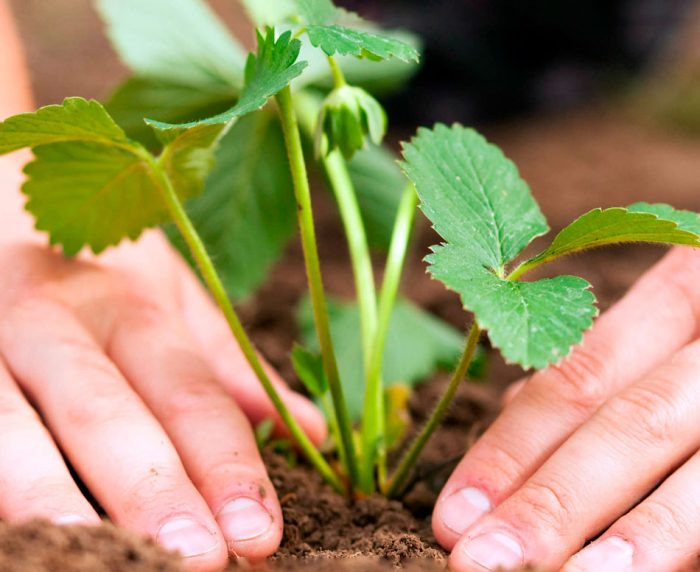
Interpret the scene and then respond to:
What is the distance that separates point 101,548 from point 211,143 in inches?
18.1

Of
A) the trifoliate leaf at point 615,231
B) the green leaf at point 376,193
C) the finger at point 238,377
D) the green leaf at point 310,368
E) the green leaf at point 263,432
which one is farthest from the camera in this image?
the green leaf at point 376,193

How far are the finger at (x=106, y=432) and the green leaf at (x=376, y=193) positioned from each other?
0.61 metres

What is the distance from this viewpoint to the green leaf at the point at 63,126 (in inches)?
31.9

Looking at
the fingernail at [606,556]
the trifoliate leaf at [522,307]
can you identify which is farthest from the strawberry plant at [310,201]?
the fingernail at [606,556]

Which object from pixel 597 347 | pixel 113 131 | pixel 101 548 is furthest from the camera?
pixel 597 347

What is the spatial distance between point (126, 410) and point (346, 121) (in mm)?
427

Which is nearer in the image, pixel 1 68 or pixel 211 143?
pixel 211 143

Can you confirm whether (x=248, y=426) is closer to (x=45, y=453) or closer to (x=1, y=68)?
(x=45, y=453)

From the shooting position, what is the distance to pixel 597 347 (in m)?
1.07

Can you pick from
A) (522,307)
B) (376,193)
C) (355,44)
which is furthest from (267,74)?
(376,193)

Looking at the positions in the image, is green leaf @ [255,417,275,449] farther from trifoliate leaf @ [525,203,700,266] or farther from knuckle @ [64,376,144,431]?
trifoliate leaf @ [525,203,700,266]

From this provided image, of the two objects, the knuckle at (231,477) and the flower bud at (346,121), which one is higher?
the flower bud at (346,121)

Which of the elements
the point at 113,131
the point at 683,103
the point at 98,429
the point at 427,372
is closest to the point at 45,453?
the point at 98,429

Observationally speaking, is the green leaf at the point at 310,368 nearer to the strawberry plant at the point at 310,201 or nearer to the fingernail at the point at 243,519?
the strawberry plant at the point at 310,201
